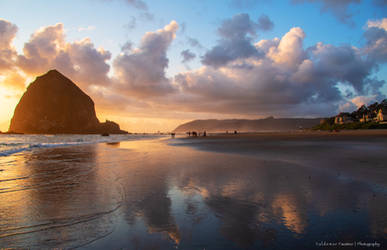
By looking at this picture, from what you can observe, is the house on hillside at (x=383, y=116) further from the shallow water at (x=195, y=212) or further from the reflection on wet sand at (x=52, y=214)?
the reflection on wet sand at (x=52, y=214)

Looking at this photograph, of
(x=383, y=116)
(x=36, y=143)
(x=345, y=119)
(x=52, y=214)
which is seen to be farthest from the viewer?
(x=345, y=119)

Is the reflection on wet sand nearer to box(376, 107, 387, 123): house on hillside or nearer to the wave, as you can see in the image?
the wave

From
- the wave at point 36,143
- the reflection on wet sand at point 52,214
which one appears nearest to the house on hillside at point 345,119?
the wave at point 36,143

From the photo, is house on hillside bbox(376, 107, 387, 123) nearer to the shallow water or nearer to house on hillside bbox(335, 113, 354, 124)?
house on hillside bbox(335, 113, 354, 124)

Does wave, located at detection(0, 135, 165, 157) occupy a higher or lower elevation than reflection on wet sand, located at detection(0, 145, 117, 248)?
higher

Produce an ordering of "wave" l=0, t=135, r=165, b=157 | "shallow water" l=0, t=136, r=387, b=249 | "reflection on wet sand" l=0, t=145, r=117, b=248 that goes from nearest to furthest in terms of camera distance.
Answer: "shallow water" l=0, t=136, r=387, b=249 → "reflection on wet sand" l=0, t=145, r=117, b=248 → "wave" l=0, t=135, r=165, b=157

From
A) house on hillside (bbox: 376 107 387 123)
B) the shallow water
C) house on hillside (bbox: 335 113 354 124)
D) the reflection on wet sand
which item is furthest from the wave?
house on hillside (bbox: 335 113 354 124)

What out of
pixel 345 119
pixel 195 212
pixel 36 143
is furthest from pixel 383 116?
pixel 36 143

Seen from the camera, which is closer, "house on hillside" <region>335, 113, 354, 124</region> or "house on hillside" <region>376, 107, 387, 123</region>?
"house on hillside" <region>376, 107, 387, 123</region>

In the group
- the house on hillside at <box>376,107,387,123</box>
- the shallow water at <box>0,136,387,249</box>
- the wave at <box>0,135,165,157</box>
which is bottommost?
the shallow water at <box>0,136,387,249</box>

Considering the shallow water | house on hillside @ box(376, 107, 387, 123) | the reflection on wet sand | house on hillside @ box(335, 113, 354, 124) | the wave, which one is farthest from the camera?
house on hillside @ box(335, 113, 354, 124)

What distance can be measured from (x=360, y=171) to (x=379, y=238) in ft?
26.2

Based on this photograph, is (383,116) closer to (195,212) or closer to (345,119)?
(345,119)

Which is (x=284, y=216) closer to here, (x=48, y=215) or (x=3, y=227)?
(x=48, y=215)
